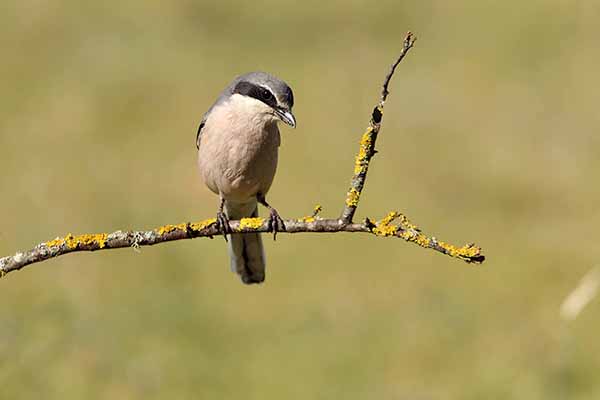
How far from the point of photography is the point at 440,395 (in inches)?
437

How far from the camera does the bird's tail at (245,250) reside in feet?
24.0

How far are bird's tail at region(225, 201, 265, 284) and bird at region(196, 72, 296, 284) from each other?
51 centimetres

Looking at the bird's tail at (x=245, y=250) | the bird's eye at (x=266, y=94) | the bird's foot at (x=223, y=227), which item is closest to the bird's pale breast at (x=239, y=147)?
the bird's eye at (x=266, y=94)

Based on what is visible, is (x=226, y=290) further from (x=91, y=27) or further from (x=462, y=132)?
(x=91, y=27)

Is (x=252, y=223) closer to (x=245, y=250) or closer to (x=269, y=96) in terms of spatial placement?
(x=269, y=96)

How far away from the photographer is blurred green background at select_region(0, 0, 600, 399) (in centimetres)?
1135

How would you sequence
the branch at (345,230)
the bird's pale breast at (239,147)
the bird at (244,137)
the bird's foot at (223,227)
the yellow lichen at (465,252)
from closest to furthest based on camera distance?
1. the yellow lichen at (465,252)
2. the branch at (345,230)
3. the bird's foot at (223,227)
4. the bird at (244,137)
5. the bird's pale breast at (239,147)

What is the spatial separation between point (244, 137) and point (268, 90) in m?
0.50

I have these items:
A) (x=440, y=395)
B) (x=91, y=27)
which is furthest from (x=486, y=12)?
(x=440, y=395)

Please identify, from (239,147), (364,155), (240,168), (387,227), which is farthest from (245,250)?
(364,155)

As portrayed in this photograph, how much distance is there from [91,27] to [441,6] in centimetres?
658

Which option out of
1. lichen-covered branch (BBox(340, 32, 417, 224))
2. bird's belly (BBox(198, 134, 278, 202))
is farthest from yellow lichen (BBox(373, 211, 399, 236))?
bird's belly (BBox(198, 134, 278, 202))

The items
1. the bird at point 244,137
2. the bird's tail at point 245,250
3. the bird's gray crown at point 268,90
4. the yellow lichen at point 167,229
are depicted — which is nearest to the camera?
the yellow lichen at point 167,229

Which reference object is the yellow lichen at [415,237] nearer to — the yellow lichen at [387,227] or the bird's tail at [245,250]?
the yellow lichen at [387,227]
